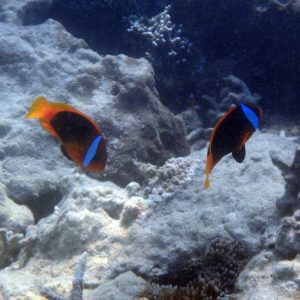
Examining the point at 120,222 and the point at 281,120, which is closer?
the point at 120,222

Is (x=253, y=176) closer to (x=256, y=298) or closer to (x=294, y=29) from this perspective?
(x=256, y=298)

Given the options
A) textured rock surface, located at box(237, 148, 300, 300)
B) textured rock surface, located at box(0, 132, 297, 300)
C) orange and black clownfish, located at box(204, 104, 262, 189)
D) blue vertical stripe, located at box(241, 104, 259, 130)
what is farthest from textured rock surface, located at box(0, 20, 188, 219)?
blue vertical stripe, located at box(241, 104, 259, 130)

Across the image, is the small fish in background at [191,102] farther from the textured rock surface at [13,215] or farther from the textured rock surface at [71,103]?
the textured rock surface at [13,215]

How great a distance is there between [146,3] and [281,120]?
4.50 m

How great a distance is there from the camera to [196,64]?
315 inches

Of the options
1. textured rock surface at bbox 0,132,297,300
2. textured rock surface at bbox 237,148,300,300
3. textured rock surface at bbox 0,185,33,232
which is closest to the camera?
textured rock surface at bbox 237,148,300,300

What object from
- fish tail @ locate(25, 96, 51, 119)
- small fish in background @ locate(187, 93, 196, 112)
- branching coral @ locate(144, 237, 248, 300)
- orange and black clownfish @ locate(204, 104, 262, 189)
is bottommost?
branching coral @ locate(144, 237, 248, 300)

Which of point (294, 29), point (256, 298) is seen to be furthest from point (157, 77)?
point (256, 298)

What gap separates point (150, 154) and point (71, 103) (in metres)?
1.54

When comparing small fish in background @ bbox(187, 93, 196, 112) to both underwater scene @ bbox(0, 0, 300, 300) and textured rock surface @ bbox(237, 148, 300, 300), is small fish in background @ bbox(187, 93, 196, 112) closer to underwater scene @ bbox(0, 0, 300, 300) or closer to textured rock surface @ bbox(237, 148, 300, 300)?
underwater scene @ bbox(0, 0, 300, 300)

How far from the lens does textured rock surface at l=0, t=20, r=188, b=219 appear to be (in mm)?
4832

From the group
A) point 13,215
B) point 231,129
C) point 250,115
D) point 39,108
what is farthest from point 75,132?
point 13,215

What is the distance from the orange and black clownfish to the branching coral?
1187 millimetres

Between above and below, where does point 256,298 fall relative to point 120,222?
below
